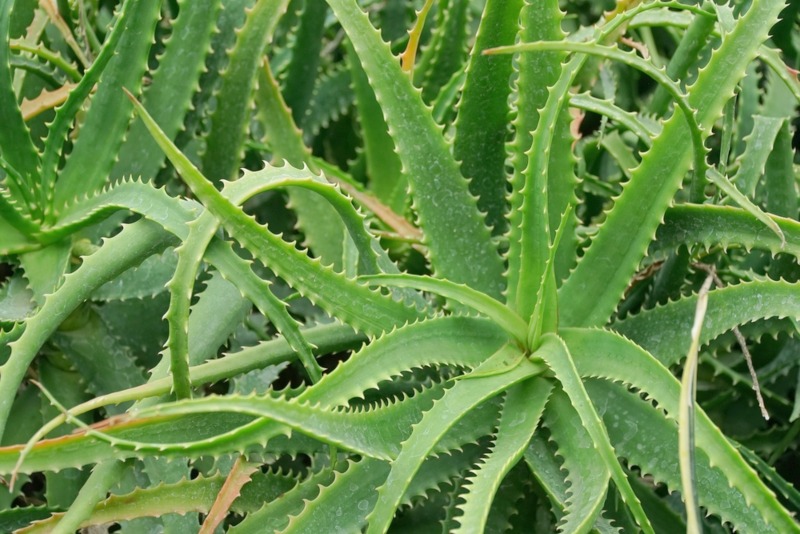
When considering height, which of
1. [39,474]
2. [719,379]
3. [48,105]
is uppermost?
[48,105]

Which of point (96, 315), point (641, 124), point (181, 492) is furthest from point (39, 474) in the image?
point (641, 124)

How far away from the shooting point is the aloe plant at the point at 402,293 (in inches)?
25.1

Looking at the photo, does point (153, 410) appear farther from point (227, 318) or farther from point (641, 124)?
point (641, 124)

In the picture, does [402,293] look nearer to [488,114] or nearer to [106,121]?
[488,114]

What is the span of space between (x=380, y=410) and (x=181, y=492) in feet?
0.62

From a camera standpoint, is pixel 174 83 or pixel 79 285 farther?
pixel 174 83

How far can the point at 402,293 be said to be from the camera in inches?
32.5

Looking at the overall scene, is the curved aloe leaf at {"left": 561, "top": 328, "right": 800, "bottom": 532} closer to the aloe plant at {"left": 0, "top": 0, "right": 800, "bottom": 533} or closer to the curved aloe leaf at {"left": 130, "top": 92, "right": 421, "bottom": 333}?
the aloe plant at {"left": 0, "top": 0, "right": 800, "bottom": 533}

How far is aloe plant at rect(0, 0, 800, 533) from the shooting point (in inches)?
25.1

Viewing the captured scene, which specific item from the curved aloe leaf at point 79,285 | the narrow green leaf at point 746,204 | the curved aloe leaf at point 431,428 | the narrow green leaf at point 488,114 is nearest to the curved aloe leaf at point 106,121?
the curved aloe leaf at point 79,285

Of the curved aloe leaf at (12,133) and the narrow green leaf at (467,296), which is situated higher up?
the curved aloe leaf at (12,133)

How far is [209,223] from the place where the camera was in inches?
25.1

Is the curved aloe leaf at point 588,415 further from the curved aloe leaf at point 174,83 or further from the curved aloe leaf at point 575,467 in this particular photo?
the curved aloe leaf at point 174,83

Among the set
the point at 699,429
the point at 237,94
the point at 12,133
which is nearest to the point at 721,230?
the point at 699,429
